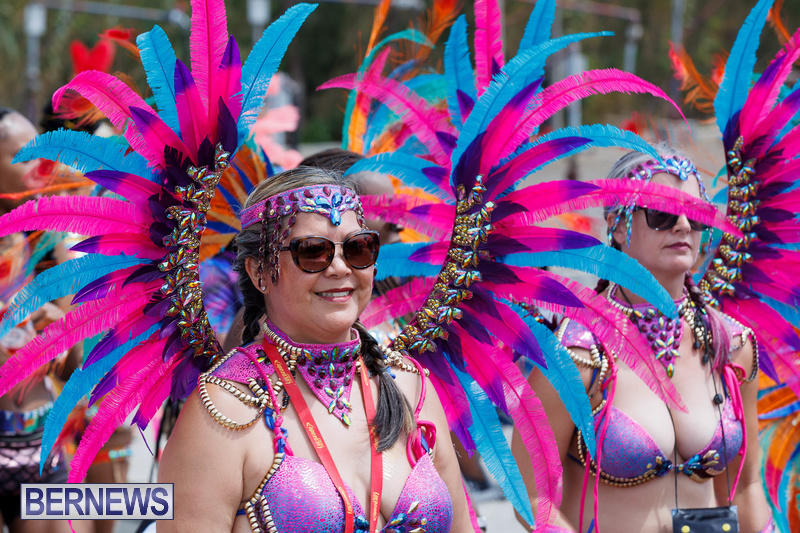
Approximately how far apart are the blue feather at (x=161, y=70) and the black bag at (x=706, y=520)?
6.00 ft

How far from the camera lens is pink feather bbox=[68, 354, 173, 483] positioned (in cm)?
215

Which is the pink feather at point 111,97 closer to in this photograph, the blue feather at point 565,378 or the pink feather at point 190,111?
the pink feather at point 190,111

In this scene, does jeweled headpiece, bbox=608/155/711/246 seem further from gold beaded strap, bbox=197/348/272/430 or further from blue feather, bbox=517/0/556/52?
gold beaded strap, bbox=197/348/272/430

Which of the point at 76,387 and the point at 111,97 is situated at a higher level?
the point at 111,97

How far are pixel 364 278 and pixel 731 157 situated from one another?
1.61 metres

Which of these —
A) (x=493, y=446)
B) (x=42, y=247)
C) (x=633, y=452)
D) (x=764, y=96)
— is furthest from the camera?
(x=42, y=247)

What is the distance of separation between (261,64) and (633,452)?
1.54 metres

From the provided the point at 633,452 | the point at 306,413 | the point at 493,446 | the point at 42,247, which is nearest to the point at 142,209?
the point at 306,413

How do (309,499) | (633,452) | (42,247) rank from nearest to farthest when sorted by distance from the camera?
(309,499) → (633,452) → (42,247)

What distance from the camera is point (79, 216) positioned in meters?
2.14

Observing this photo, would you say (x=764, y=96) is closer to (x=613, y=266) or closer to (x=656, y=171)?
(x=656, y=171)

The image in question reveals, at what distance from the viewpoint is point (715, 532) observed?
2822 mm

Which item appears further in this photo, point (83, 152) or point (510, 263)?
point (510, 263)

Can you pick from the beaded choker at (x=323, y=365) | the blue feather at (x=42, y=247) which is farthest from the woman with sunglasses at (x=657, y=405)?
the blue feather at (x=42, y=247)
